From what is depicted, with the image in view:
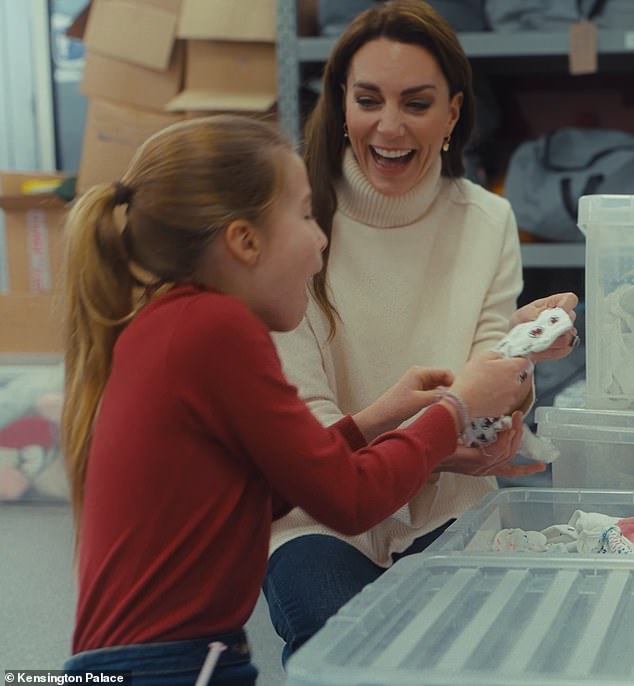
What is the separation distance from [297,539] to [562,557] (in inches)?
17.6

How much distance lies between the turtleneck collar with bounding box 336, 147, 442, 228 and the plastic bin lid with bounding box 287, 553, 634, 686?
0.69m

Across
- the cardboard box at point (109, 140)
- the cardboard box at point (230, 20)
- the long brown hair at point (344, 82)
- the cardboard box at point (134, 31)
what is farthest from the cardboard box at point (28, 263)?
the long brown hair at point (344, 82)

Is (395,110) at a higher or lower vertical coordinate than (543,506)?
higher

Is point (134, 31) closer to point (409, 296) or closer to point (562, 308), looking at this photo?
point (409, 296)

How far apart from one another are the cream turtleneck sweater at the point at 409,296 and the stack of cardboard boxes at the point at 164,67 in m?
1.26

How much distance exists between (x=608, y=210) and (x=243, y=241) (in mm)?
597

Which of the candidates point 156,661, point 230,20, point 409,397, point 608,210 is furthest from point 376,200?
point 230,20

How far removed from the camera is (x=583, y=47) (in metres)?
2.53

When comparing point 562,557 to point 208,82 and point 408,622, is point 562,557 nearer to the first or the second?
point 408,622

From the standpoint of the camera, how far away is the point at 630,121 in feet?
10.2

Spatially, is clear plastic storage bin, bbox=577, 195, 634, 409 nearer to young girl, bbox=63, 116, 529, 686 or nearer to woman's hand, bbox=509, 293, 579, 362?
woman's hand, bbox=509, 293, 579, 362

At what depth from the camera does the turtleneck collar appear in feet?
5.22

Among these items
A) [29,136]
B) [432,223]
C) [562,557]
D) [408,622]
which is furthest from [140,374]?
[29,136]

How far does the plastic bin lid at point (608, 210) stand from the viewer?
1.43 metres
